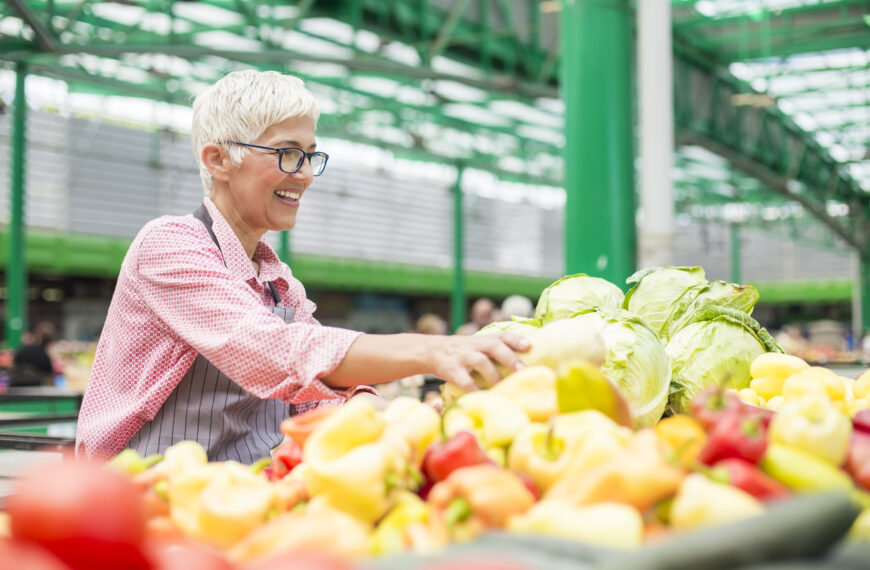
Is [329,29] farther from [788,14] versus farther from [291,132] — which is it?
Result: [291,132]

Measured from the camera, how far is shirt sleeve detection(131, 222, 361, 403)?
1.59 metres

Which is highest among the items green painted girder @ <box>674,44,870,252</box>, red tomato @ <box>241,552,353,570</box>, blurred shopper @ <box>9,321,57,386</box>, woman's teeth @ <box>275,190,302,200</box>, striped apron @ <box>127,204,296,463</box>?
green painted girder @ <box>674,44,870,252</box>

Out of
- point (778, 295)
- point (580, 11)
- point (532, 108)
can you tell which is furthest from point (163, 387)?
point (778, 295)

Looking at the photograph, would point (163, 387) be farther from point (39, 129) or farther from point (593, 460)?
point (39, 129)

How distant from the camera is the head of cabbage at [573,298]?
198 centimetres

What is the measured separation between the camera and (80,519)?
2.45ft

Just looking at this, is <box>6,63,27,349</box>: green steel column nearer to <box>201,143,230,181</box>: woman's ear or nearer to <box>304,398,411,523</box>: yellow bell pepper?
<box>201,143,230,181</box>: woman's ear

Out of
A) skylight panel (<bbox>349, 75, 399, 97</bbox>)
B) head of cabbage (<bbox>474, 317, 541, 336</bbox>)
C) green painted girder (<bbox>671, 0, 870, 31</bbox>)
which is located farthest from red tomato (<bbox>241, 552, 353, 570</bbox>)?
skylight panel (<bbox>349, 75, 399, 97</bbox>)

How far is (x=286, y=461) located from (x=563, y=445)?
50cm

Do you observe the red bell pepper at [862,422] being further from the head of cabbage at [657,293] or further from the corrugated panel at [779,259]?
the corrugated panel at [779,259]

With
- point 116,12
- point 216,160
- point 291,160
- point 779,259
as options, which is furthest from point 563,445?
point 779,259

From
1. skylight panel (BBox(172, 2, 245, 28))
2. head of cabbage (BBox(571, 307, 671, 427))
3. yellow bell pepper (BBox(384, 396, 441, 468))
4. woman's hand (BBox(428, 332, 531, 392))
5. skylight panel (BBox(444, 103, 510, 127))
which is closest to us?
yellow bell pepper (BBox(384, 396, 441, 468))

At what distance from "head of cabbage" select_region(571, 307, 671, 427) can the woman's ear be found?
0.95 meters

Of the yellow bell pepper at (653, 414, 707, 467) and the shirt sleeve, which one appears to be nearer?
the yellow bell pepper at (653, 414, 707, 467)
